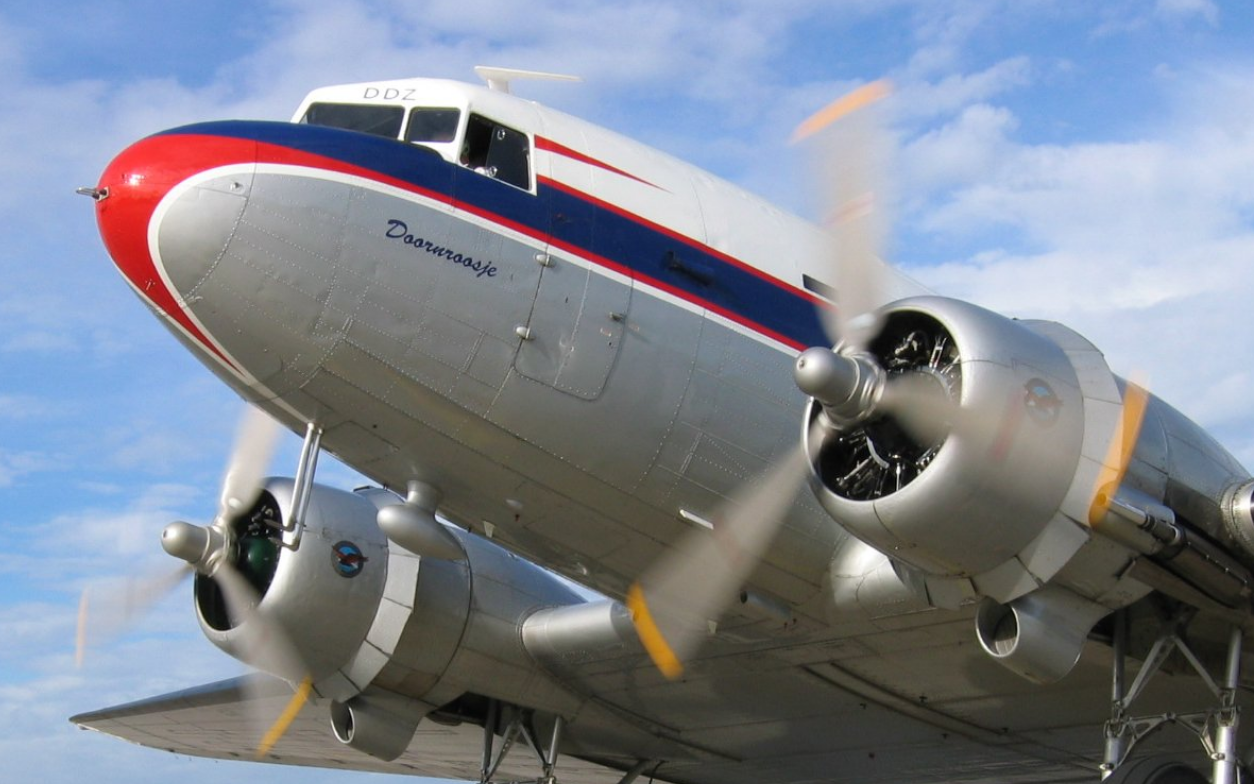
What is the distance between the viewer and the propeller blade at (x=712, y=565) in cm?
1088

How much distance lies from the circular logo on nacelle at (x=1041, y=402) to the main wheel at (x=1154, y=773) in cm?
231

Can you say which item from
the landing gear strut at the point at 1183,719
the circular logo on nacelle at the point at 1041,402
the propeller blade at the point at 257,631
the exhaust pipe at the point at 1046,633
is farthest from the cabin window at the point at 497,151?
the landing gear strut at the point at 1183,719

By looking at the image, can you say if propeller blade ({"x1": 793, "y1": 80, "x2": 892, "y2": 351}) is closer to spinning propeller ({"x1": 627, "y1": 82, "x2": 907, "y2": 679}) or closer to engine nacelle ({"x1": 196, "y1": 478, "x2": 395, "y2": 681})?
spinning propeller ({"x1": 627, "y1": 82, "x2": 907, "y2": 679})

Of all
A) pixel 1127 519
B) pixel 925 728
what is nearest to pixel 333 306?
pixel 1127 519

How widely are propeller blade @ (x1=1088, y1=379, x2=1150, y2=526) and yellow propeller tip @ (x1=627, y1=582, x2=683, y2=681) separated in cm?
362

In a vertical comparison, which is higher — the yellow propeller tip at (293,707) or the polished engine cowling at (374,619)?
the polished engine cowling at (374,619)

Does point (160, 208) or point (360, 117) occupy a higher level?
point (360, 117)

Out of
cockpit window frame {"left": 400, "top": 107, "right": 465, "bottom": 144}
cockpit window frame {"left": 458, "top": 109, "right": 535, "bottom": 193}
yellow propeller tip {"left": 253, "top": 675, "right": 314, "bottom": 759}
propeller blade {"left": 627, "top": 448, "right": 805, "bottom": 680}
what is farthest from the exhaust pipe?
yellow propeller tip {"left": 253, "top": 675, "right": 314, "bottom": 759}

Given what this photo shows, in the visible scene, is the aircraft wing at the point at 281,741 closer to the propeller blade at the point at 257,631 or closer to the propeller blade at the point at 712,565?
the propeller blade at the point at 257,631

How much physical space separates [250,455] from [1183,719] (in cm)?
744

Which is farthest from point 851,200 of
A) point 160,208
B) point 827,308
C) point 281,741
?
point 281,741

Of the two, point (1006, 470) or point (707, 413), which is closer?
point (1006, 470)

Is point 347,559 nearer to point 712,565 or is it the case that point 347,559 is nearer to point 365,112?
point 712,565

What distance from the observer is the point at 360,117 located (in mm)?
10695
